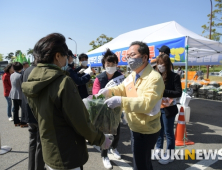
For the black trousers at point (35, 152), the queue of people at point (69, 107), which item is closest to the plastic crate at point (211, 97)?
the queue of people at point (69, 107)

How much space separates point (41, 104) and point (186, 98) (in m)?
4.74

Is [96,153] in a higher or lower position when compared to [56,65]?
lower

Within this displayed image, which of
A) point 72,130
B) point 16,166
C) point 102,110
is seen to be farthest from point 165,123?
point 16,166

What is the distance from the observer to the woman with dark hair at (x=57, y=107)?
127 cm

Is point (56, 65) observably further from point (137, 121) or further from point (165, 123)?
point (165, 123)

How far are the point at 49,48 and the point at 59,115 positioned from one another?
0.55 metres

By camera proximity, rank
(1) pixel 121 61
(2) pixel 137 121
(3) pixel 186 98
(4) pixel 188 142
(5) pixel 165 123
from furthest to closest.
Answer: (1) pixel 121 61 → (3) pixel 186 98 → (4) pixel 188 142 → (5) pixel 165 123 → (2) pixel 137 121

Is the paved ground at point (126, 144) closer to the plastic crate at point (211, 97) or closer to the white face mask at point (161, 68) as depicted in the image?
the white face mask at point (161, 68)

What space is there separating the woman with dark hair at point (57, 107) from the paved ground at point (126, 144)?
183cm

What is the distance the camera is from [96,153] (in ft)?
11.8

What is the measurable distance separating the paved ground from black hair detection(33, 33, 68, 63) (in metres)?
2.36

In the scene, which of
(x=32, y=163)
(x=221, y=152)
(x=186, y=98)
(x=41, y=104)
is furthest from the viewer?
(x=186, y=98)

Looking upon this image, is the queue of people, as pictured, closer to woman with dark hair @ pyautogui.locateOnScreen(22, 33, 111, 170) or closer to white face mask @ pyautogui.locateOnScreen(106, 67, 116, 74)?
woman with dark hair @ pyautogui.locateOnScreen(22, 33, 111, 170)

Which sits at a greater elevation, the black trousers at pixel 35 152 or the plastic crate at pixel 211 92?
the black trousers at pixel 35 152
